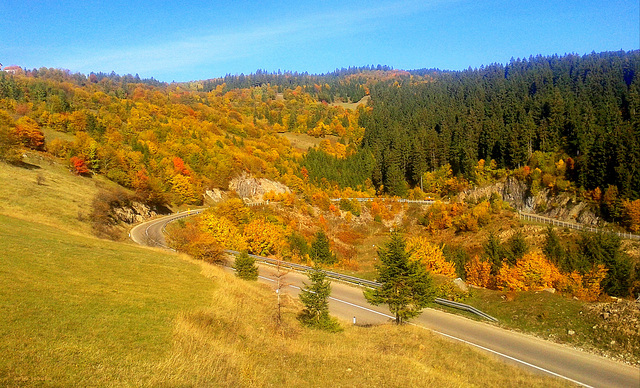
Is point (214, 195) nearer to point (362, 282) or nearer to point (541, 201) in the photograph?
point (362, 282)

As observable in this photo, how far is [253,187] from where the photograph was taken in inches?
3757

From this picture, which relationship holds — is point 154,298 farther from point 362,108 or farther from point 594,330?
point 362,108

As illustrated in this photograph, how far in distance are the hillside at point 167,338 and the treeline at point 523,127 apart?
2628 inches

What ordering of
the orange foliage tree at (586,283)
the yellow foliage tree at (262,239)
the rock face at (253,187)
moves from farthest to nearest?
the rock face at (253,187), the yellow foliage tree at (262,239), the orange foliage tree at (586,283)

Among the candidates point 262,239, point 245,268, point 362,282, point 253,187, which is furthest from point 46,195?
point 253,187

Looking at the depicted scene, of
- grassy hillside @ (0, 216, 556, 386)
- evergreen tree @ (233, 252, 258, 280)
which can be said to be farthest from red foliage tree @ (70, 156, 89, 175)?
evergreen tree @ (233, 252, 258, 280)

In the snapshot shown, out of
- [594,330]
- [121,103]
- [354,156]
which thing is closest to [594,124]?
[354,156]

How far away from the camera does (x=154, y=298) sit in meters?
16.3

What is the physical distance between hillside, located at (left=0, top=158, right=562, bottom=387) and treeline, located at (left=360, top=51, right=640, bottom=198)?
219ft

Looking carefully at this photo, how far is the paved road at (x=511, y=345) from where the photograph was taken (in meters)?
15.8

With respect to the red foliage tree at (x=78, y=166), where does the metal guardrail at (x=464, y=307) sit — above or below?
below

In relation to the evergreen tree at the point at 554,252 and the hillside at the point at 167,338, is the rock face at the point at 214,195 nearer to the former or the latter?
the hillside at the point at 167,338

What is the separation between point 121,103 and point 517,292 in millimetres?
128080

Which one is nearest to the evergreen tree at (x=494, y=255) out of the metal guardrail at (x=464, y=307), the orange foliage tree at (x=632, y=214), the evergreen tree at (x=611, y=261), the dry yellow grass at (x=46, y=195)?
the evergreen tree at (x=611, y=261)
